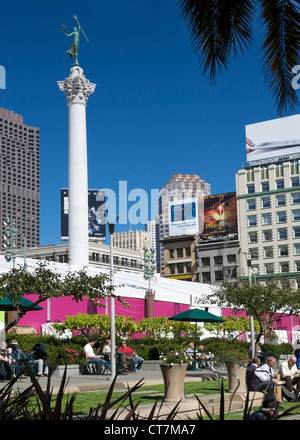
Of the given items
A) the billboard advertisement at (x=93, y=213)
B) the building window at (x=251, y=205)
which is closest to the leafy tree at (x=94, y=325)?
the building window at (x=251, y=205)

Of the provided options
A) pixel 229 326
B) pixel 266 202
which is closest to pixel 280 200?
pixel 266 202

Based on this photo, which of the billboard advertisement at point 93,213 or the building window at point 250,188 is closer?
the building window at point 250,188

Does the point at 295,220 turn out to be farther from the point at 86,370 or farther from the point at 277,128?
the point at 86,370

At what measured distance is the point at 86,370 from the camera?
75.3ft

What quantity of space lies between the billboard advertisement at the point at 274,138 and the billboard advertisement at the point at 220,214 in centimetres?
1110

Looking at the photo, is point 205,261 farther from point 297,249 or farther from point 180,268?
point 297,249

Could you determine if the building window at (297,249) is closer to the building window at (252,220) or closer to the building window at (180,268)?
the building window at (252,220)

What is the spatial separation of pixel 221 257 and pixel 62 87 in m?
74.5

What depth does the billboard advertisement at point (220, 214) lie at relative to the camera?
375ft

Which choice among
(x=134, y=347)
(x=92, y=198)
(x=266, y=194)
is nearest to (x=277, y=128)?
(x=266, y=194)

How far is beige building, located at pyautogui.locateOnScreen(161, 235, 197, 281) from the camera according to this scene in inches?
4875

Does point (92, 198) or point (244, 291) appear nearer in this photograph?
point (244, 291)

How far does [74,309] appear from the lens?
38000 millimetres
